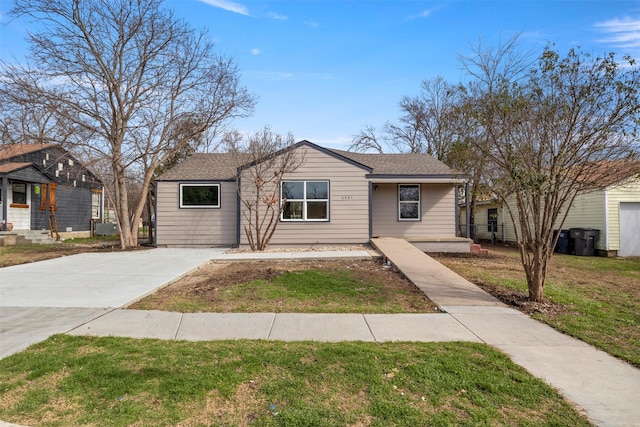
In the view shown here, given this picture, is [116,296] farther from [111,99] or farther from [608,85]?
[111,99]

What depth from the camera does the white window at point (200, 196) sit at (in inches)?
602

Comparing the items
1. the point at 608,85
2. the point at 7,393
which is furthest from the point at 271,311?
the point at 608,85

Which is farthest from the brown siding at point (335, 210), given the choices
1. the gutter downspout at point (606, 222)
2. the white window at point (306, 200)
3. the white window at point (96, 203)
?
the white window at point (96, 203)

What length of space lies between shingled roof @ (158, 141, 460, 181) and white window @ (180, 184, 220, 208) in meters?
0.38

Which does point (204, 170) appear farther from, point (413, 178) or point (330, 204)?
point (413, 178)

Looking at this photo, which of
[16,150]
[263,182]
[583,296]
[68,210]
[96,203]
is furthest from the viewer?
[96,203]

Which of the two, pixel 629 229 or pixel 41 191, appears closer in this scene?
pixel 629 229

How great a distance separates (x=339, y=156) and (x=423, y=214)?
4247 millimetres

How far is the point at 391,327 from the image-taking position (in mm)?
5273

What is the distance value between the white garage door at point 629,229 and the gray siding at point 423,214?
721 centimetres

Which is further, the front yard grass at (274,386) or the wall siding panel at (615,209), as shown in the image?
the wall siding panel at (615,209)

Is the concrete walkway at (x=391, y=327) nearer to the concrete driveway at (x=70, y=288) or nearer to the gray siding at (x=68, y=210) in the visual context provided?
the concrete driveway at (x=70, y=288)

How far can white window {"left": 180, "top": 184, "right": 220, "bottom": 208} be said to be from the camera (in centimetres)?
1528

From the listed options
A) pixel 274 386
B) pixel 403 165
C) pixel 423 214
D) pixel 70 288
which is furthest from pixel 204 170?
pixel 274 386
